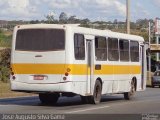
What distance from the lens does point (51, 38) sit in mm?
22734

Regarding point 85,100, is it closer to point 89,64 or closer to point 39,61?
point 89,64

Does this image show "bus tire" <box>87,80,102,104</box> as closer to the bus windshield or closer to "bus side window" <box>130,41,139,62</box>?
the bus windshield

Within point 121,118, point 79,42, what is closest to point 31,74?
point 79,42

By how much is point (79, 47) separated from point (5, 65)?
81.9 feet

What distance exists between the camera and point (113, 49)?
2653cm

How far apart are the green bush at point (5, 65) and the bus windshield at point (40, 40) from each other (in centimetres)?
2326

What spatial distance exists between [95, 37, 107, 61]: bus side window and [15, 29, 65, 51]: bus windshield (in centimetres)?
248

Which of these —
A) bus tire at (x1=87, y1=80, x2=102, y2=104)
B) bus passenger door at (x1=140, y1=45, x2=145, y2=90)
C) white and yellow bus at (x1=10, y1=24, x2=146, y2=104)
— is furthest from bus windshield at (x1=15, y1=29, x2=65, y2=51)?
bus passenger door at (x1=140, y1=45, x2=145, y2=90)

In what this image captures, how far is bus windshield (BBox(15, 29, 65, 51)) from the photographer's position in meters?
22.6

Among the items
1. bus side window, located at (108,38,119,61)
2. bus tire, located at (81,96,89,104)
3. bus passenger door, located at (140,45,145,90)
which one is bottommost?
bus tire, located at (81,96,89,104)

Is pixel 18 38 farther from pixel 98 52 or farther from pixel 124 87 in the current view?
pixel 124 87

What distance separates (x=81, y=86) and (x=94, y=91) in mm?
1324

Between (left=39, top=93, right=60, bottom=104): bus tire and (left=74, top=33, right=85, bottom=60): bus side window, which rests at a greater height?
(left=74, top=33, right=85, bottom=60): bus side window

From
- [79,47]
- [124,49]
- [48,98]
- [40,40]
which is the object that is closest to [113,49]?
[124,49]
